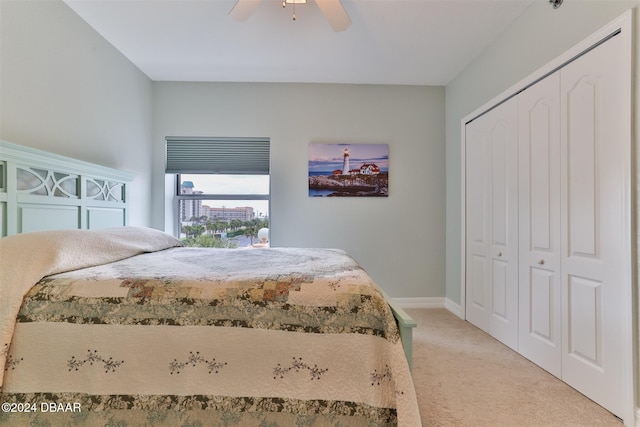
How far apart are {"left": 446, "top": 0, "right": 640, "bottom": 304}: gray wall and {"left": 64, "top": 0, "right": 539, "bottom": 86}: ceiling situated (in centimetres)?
12

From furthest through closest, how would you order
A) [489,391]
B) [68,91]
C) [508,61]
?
[508,61]
[68,91]
[489,391]

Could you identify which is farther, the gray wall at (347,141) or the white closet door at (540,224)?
the gray wall at (347,141)

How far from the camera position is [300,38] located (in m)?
2.60

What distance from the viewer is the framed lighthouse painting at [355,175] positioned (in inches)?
137

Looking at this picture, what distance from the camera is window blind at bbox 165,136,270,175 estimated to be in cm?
350

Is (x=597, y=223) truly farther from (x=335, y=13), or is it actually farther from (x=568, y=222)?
(x=335, y=13)

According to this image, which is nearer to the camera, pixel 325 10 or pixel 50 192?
pixel 50 192

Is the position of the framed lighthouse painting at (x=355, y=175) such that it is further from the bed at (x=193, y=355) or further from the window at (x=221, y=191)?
the bed at (x=193, y=355)

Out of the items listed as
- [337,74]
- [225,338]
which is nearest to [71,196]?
[225,338]

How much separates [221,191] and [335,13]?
231 centimetres

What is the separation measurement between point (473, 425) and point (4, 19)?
11.2ft

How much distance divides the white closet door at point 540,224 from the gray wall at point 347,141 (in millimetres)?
1266

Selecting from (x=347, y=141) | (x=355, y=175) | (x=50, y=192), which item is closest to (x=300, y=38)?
(x=347, y=141)

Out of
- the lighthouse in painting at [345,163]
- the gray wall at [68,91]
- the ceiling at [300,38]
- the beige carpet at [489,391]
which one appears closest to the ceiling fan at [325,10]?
the ceiling at [300,38]
